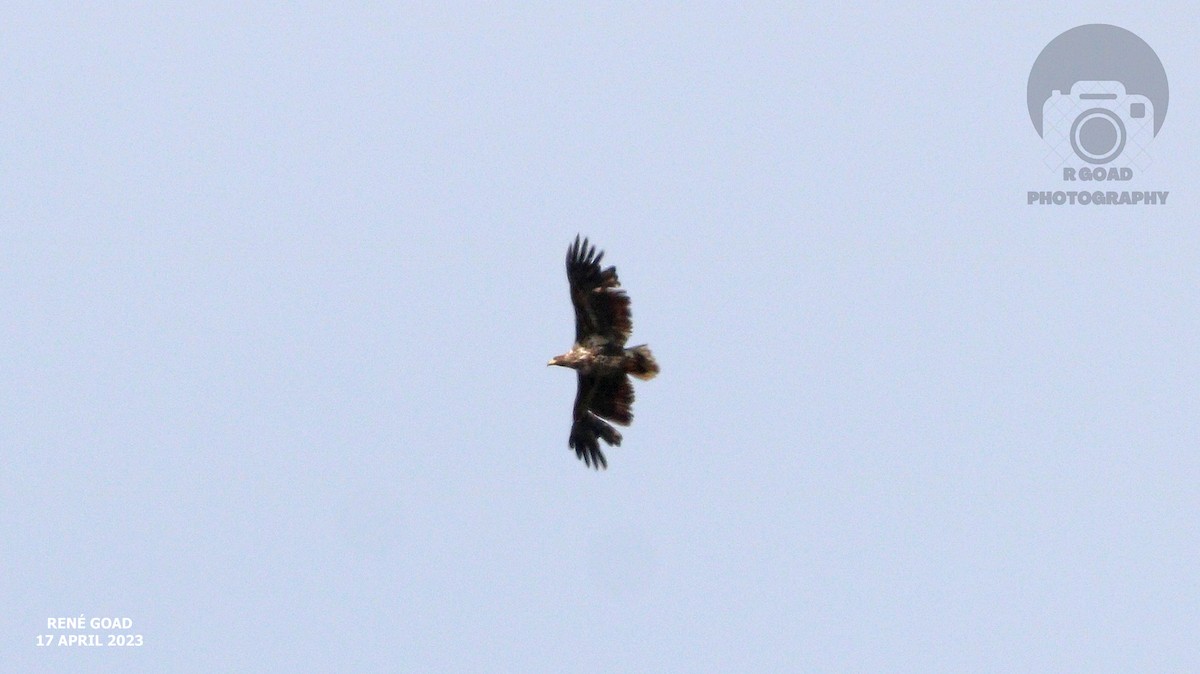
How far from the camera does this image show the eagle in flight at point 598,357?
106ft

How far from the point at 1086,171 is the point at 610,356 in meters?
17.4

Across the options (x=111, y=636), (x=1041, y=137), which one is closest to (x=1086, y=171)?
(x=1041, y=137)

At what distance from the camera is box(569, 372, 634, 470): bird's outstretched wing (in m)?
33.9

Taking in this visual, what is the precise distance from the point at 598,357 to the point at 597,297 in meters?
1.37

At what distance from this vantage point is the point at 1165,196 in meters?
43.6

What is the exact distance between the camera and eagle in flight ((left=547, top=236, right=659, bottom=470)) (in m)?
32.3

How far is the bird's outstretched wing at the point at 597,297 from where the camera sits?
1270 inches

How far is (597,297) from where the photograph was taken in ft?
106

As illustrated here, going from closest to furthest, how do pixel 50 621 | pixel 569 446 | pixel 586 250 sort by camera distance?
1. pixel 586 250
2. pixel 569 446
3. pixel 50 621

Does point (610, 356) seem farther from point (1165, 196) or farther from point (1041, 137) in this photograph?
point (1165, 196)

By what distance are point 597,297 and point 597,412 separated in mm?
3199

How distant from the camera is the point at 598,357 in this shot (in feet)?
108

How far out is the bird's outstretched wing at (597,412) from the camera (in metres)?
33.9

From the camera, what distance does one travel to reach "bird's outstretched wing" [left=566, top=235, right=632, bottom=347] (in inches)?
1270
